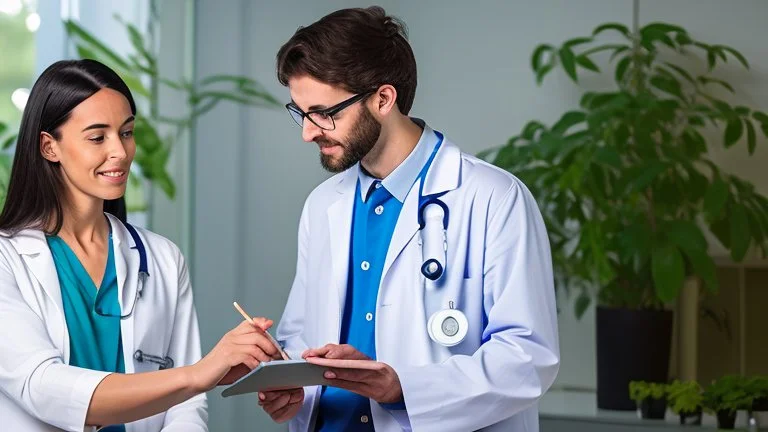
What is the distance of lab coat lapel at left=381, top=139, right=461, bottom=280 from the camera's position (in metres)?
1.83

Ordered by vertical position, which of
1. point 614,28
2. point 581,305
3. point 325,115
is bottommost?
point 581,305

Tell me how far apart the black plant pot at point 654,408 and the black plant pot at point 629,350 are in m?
0.16

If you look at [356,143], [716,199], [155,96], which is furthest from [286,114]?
[356,143]

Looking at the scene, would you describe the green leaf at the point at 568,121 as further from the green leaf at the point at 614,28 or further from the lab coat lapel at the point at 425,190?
the lab coat lapel at the point at 425,190

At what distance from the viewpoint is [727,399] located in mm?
3135

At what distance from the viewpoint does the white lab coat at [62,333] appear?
1513mm

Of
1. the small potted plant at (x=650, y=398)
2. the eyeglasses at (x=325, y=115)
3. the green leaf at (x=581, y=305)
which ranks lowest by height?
the small potted plant at (x=650, y=398)

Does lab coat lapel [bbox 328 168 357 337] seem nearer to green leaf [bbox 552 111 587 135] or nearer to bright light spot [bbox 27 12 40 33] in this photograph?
bright light spot [bbox 27 12 40 33]

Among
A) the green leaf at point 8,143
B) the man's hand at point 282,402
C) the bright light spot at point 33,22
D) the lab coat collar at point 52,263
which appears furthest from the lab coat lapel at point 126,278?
the bright light spot at point 33,22

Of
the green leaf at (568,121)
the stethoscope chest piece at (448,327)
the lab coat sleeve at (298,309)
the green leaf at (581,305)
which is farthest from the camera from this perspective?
the green leaf at (581,305)

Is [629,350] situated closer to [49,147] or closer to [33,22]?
[33,22]

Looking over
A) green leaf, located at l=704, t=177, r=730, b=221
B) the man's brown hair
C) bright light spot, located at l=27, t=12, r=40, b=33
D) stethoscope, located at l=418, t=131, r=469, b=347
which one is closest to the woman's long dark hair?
the man's brown hair

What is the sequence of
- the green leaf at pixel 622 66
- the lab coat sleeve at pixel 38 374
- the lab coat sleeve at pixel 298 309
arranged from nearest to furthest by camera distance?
the lab coat sleeve at pixel 38 374 < the lab coat sleeve at pixel 298 309 < the green leaf at pixel 622 66

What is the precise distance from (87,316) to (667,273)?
2.05 metres
